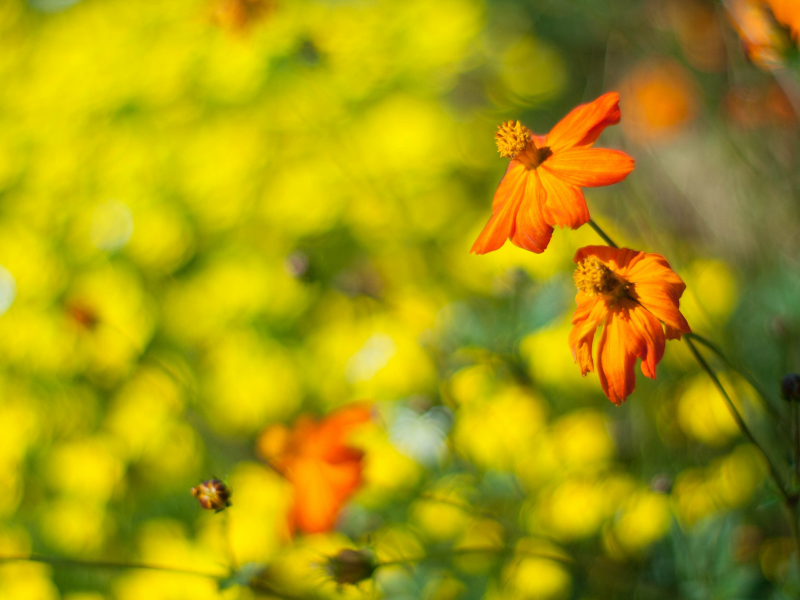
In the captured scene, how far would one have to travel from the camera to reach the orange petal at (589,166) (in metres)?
0.41

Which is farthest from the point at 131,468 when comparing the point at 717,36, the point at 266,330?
the point at 717,36

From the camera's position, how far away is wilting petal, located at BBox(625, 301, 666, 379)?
41cm

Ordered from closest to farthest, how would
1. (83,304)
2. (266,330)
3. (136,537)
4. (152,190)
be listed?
1. (83,304)
2. (136,537)
3. (266,330)
4. (152,190)

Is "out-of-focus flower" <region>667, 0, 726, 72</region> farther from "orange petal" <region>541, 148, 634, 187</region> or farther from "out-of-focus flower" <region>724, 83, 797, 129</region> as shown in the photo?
"orange petal" <region>541, 148, 634, 187</region>

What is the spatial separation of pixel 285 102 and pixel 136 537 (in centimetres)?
109

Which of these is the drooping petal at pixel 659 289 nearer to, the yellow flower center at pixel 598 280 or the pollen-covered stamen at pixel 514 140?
the yellow flower center at pixel 598 280

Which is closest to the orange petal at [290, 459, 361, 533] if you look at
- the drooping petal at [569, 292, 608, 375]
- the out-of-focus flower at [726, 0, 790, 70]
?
the drooping petal at [569, 292, 608, 375]

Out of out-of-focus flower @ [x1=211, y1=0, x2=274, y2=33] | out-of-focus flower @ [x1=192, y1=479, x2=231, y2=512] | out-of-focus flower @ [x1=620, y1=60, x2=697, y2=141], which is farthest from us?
out-of-focus flower @ [x1=620, y1=60, x2=697, y2=141]

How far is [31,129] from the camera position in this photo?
5.39 feet

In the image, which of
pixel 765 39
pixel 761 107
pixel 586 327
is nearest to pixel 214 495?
pixel 586 327

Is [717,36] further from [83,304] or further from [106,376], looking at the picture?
[106,376]

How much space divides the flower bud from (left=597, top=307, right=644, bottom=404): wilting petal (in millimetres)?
170

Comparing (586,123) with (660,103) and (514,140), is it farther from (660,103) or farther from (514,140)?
(660,103)

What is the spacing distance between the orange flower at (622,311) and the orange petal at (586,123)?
91 millimetres
